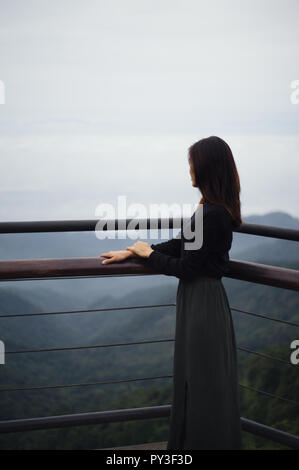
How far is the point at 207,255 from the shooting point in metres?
1.36

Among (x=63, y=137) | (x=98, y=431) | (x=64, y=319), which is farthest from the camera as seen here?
(x=63, y=137)

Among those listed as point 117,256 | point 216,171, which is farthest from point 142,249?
point 216,171

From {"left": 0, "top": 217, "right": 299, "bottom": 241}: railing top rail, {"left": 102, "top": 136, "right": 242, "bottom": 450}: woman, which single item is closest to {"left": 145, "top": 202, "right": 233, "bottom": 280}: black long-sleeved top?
{"left": 102, "top": 136, "right": 242, "bottom": 450}: woman

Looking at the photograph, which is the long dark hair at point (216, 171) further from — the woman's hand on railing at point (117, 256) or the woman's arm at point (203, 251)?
the woman's hand on railing at point (117, 256)

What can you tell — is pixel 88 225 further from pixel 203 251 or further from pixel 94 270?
pixel 203 251

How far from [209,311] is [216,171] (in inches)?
16.9

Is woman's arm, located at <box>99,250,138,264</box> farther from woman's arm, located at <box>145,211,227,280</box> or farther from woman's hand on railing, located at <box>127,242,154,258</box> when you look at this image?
woman's arm, located at <box>145,211,227,280</box>

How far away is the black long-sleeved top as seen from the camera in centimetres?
135

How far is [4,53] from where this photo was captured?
52781 millimetres

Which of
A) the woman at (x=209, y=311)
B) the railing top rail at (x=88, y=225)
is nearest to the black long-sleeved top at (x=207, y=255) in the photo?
the woman at (x=209, y=311)
